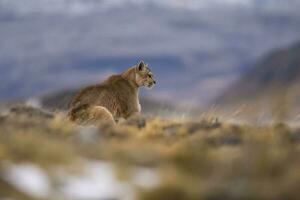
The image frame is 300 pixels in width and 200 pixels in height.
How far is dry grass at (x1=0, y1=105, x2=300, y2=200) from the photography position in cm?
974

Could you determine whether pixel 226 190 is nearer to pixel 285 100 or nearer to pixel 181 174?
pixel 181 174

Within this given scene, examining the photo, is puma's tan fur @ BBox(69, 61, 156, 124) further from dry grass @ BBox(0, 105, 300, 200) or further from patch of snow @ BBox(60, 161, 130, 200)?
patch of snow @ BBox(60, 161, 130, 200)

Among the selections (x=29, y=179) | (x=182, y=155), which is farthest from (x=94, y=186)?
(x=182, y=155)

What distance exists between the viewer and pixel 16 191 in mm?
9375

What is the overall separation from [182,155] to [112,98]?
37.9ft

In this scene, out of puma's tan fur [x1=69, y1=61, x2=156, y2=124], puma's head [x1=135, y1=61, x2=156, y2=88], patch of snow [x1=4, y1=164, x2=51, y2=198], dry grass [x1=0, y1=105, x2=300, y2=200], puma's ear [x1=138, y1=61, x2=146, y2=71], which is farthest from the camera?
puma's ear [x1=138, y1=61, x2=146, y2=71]

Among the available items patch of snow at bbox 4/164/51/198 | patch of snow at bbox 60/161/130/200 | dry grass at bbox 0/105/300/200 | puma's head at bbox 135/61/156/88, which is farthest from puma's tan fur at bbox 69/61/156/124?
patch of snow at bbox 4/164/51/198

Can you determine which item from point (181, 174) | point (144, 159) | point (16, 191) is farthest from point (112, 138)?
point (16, 191)

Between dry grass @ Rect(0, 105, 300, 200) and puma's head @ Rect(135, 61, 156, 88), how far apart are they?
10.8m

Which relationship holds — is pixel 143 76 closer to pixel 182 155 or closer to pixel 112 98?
pixel 112 98

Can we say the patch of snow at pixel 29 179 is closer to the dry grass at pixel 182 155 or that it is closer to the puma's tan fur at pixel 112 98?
the dry grass at pixel 182 155

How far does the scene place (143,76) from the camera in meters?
26.4

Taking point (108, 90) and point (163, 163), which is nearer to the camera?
point (163, 163)

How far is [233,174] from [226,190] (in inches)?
30.6
